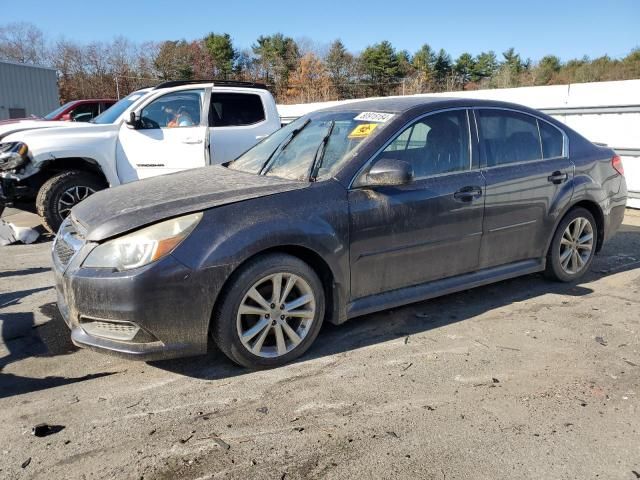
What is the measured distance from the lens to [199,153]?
7488mm

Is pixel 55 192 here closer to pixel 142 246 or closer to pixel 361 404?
pixel 142 246

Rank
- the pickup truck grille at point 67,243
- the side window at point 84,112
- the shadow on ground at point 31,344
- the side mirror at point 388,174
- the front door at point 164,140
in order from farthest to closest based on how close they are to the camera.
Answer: the side window at point 84,112
the front door at point 164,140
the side mirror at point 388,174
the pickup truck grille at point 67,243
the shadow on ground at point 31,344

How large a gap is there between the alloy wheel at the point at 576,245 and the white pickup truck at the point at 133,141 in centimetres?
414

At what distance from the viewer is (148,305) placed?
2934mm

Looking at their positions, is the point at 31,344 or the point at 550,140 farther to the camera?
the point at 550,140

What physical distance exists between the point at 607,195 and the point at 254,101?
17.1 feet

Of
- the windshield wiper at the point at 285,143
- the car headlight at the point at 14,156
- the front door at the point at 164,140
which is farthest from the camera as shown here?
the front door at the point at 164,140

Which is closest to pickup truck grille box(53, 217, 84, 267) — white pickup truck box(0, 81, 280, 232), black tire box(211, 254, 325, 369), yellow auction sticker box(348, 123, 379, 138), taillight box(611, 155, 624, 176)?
black tire box(211, 254, 325, 369)

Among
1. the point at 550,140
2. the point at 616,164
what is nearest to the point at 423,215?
the point at 550,140

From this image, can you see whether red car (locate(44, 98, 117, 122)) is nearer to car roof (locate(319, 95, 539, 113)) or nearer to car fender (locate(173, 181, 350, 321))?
car roof (locate(319, 95, 539, 113))

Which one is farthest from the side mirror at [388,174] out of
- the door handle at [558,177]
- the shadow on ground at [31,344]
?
the shadow on ground at [31,344]

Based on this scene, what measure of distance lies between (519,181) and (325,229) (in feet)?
6.40

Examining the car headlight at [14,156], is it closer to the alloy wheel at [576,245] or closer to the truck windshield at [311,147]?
the truck windshield at [311,147]

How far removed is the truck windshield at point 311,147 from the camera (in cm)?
378
